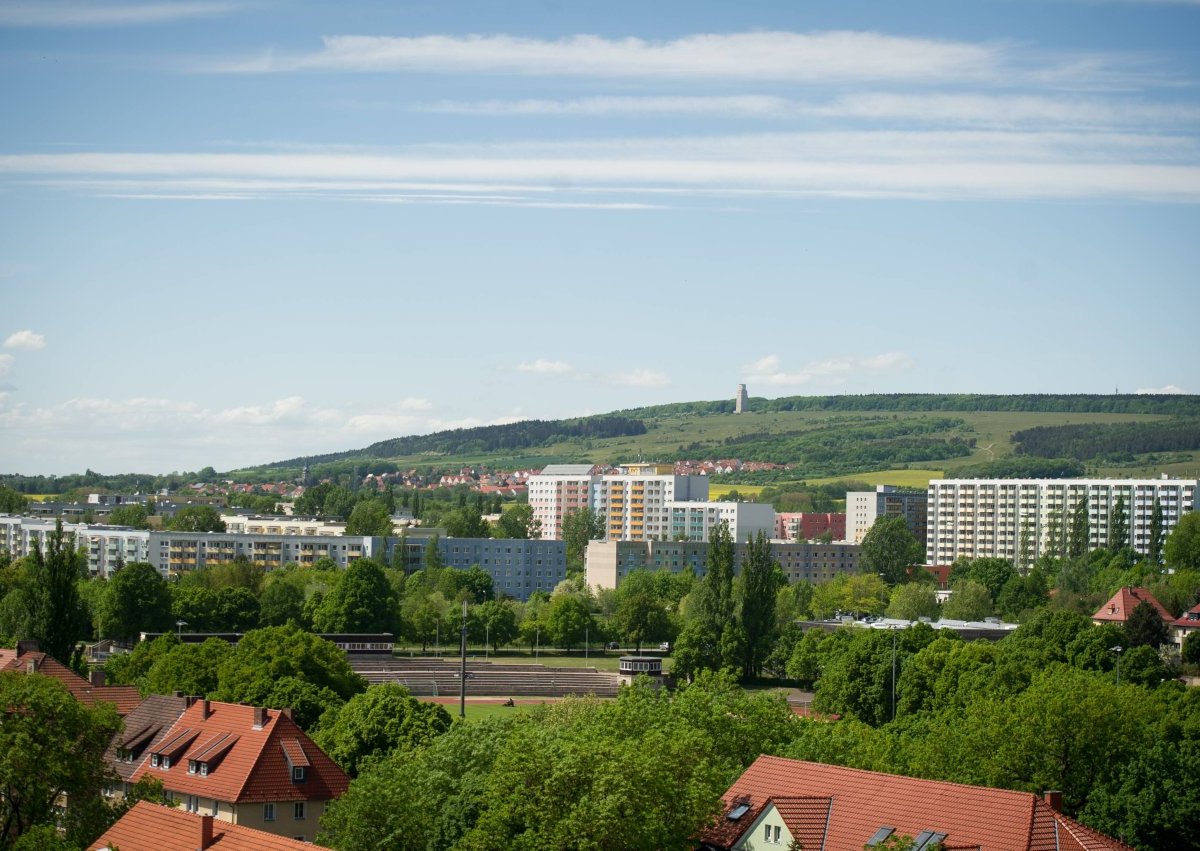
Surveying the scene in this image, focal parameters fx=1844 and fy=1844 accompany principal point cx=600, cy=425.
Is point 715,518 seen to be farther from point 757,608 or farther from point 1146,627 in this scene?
point 1146,627

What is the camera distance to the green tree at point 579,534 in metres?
176

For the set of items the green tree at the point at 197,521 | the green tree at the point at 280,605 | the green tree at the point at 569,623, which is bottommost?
the green tree at the point at 569,623

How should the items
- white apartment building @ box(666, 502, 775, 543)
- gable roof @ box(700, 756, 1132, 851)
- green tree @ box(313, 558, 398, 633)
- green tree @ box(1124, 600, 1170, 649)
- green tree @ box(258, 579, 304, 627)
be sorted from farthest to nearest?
white apartment building @ box(666, 502, 775, 543)
green tree @ box(258, 579, 304, 627)
green tree @ box(313, 558, 398, 633)
green tree @ box(1124, 600, 1170, 649)
gable roof @ box(700, 756, 1132, 851)

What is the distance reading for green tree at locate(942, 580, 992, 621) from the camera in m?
132

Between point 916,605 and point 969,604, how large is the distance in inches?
149

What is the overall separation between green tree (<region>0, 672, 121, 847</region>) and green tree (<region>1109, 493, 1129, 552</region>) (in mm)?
135744

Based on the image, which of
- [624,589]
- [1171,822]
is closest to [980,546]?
[624,589]

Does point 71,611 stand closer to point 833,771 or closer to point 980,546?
point 833,771

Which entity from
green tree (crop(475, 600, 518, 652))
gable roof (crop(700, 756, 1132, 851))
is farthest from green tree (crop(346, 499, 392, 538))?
gable roof (crop(700, 756, 1132, 851))

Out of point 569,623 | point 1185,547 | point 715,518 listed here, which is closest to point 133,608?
point 569,623

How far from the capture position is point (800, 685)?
10312 centimetres

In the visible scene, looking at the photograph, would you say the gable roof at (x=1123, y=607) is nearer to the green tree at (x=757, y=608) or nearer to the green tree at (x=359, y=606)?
the green tree at (x=757, y=608)

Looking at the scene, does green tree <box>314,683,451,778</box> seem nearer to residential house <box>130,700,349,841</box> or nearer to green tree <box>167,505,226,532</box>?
residential house <box>130,700,349,841</box>

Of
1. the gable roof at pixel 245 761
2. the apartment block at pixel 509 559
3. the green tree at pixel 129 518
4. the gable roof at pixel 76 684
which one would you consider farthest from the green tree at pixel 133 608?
the green tree at pixel 129 518
